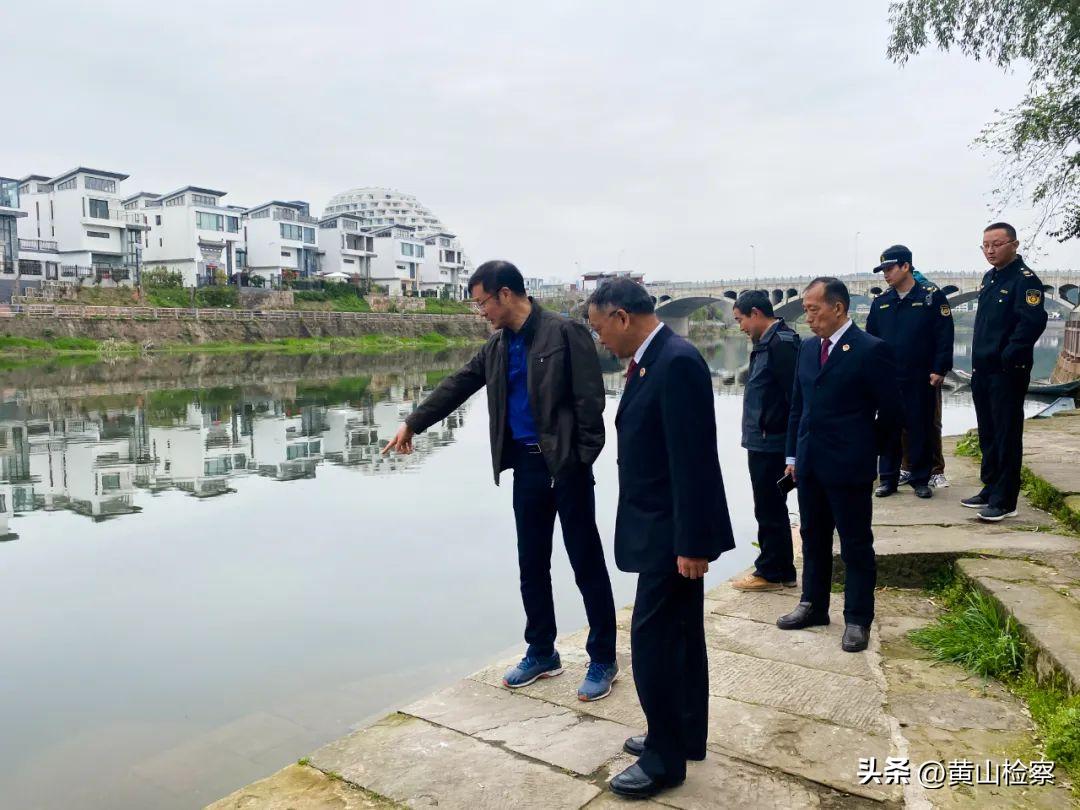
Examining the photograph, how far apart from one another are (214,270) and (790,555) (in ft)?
168

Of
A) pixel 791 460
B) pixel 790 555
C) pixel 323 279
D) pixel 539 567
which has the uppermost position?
pixel 323 279

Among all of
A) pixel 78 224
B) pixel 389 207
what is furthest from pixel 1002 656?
pixel 389 207

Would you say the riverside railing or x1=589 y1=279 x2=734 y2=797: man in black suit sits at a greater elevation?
the riverside railing

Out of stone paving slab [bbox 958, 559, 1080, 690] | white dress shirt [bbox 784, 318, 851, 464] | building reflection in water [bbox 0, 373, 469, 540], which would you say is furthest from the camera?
building reflection in water [bbox 0, 373, 469, 540]

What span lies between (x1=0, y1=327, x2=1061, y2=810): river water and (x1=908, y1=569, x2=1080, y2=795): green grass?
2.17m

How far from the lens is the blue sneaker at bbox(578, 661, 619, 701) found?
3.29 meters

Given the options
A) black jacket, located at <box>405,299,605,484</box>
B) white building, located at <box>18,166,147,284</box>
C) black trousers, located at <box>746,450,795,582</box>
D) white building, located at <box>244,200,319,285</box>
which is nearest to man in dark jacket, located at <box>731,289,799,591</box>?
black trousers, located at <box>746,450,795,582</box>

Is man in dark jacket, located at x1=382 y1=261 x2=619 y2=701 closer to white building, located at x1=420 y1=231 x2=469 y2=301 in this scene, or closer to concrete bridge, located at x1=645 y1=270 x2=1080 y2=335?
concrete bridge, located at x1=645 y1=270 x2=1080 y2=335

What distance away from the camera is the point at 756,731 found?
2936 millimetres

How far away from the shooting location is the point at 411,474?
10.2 m

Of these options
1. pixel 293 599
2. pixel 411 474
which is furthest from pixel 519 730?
pixel 411 474

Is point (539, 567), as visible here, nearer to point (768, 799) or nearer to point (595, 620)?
point (595, 620)

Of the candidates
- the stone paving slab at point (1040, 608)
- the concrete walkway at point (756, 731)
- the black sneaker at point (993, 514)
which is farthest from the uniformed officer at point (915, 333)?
the concrete walkway at point (756, 731)

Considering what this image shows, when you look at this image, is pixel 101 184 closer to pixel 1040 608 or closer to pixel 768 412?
pixel 768 412
